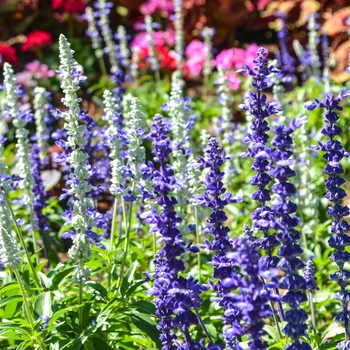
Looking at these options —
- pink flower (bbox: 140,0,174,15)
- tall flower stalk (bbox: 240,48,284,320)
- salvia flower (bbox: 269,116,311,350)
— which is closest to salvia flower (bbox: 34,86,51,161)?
tall flower stalk (bbox: 240,48,284,320)

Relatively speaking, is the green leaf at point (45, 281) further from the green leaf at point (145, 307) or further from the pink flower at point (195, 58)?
the pink flower at point (195, 58)

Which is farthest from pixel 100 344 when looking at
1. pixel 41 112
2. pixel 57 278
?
pixel 41 112

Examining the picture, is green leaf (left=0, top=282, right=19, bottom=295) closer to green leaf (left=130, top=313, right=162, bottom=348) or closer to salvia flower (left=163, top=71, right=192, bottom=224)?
green leaf (left=130, top=313, right=162, bottom=348)

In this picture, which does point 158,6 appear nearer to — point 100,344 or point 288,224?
point 100,344

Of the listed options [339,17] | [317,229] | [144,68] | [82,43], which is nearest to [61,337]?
[317,229]

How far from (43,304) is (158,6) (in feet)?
31.2

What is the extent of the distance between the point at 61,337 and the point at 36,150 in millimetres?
2769

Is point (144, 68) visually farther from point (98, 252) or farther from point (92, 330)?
point (92, 330)

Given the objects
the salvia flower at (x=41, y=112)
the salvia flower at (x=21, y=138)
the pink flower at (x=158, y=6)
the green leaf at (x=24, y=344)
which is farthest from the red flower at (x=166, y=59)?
the green leaf at (x=24, y=344)

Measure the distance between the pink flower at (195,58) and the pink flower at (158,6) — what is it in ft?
3.99

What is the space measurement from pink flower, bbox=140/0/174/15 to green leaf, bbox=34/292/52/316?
30.6 ft

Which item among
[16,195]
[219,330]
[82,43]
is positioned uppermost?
[82,43]

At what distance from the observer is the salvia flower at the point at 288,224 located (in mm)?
2939

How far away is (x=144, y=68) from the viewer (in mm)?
11609
